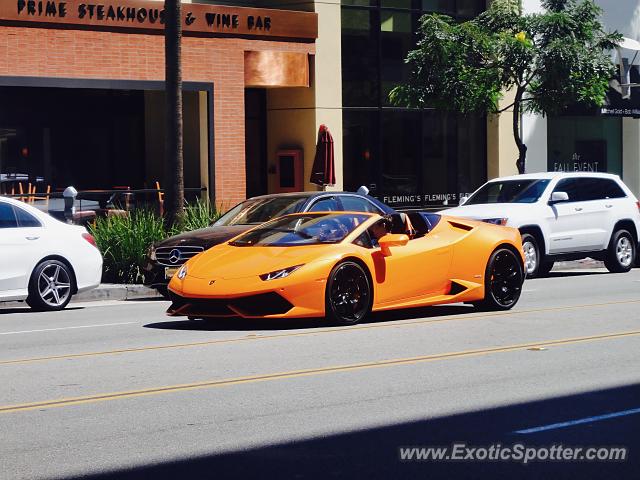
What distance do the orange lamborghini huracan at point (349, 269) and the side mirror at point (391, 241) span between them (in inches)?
0.4

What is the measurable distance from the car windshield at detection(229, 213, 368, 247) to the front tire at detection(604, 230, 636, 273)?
961 cm

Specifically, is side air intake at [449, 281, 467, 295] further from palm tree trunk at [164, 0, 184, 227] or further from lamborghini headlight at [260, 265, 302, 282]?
palm tree trunk at [164, 0, 184, 227]

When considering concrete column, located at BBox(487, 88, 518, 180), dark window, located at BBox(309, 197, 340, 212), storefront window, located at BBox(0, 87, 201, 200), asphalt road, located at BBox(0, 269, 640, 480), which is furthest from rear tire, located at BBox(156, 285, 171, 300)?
concrete column, located at BBox(487, 88, 518, 180)

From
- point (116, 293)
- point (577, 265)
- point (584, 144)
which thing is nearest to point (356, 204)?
point (116, 293)

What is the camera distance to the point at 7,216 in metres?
16.5

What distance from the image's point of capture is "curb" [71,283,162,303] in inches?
759

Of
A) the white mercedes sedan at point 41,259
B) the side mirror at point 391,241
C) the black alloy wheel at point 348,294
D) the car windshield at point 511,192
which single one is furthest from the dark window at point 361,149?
the black alloy wheel at point 348,294

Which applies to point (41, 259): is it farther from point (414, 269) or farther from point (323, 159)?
point (323, 159)

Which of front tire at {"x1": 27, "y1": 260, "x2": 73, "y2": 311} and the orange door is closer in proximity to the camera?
the orange door

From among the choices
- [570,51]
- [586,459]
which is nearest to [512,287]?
[586,459]

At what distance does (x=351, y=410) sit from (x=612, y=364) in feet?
9.92

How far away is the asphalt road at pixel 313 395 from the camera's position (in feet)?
23.4

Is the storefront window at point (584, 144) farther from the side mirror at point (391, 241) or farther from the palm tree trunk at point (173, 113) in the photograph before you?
the side mirror at point (391, 241)

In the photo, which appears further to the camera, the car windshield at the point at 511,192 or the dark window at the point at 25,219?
the car windshield at the point at 511,192
